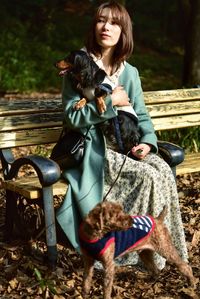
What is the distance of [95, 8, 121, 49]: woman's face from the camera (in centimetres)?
442

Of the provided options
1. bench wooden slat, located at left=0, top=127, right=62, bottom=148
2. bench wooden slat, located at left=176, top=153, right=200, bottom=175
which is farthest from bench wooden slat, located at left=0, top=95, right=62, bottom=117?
bench wooden slat, located at left=176, top=153, right=200, bottom=175

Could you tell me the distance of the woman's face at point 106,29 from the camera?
442 cm

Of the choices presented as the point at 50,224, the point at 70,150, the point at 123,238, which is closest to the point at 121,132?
the point at 70,150

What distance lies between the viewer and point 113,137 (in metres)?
4.41

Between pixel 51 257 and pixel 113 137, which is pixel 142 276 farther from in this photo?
pixel 113 137

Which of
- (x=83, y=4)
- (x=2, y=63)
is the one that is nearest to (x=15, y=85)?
(x=2, y=63)

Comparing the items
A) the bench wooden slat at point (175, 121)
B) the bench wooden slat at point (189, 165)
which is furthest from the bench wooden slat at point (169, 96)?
the bench wooden slat at point (189, 165)

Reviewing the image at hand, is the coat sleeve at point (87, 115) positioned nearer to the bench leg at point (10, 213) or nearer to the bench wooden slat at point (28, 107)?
the bench wooden slat at point (28, 107)

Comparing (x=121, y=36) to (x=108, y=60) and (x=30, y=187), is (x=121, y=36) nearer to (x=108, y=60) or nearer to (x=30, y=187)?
(x=108, y=60)

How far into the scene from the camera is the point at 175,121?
221 inches

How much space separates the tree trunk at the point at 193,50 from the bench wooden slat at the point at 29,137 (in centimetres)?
586

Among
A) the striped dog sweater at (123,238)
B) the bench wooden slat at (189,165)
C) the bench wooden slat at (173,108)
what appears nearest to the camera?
the striped dog sweater at (123,238)

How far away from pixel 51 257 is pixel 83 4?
17.3m

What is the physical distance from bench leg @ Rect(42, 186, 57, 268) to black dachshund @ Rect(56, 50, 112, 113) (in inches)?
25.8
